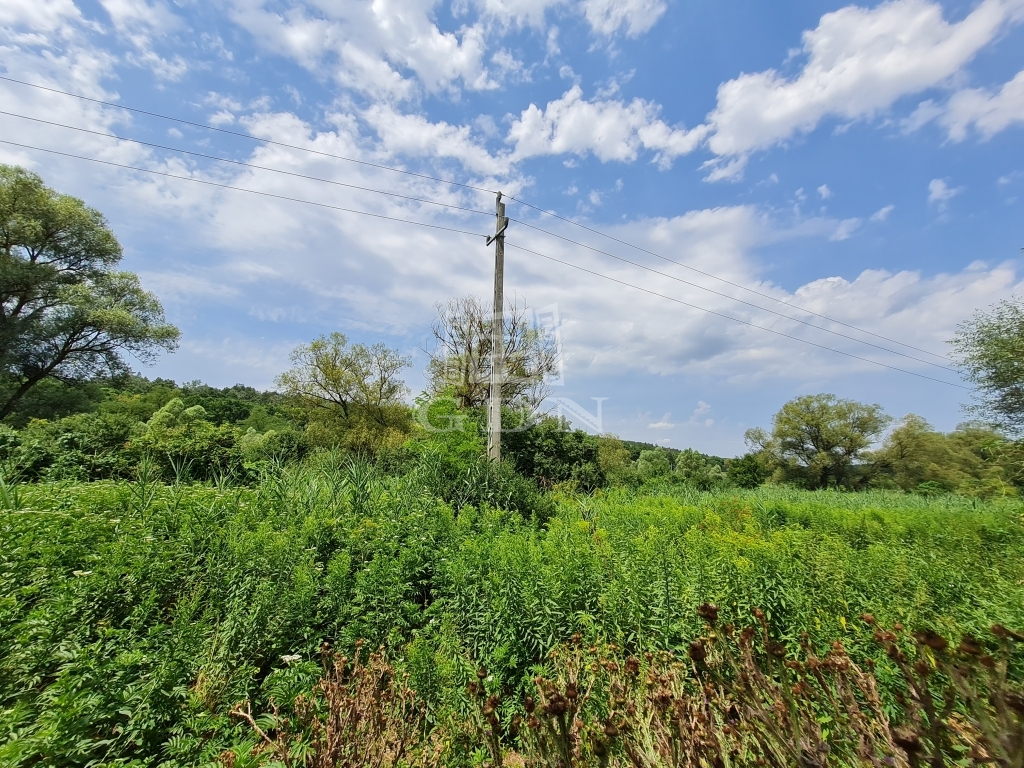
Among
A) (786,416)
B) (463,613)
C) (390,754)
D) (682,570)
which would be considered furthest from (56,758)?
(786,416)

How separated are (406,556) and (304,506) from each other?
1.83 metres

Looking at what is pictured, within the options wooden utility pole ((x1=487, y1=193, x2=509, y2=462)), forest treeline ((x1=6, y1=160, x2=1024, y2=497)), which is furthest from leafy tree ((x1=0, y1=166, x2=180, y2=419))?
wooden utility pole ((x1=487, y1=193, x2=509, y2=462))

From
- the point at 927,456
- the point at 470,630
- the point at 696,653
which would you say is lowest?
the point at 470,630

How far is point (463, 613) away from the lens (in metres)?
3.03

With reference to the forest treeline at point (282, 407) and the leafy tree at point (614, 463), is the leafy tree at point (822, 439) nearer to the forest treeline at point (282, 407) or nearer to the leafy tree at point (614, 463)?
the forest treeline at point (282, 407)

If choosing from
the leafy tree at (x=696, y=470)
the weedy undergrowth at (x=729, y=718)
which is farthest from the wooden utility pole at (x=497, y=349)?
the leafy tree at (x=696, y=470)

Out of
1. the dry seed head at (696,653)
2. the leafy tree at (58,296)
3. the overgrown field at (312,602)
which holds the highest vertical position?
the leafy tree at (58,296)

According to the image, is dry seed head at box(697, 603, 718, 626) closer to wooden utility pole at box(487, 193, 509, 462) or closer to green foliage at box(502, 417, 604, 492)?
wooden utility pole at box(487, 193, 509, 462)

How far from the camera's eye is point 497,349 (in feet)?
31.9

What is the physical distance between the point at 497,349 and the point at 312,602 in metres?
7.13

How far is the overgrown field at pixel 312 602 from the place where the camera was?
6.64 feet

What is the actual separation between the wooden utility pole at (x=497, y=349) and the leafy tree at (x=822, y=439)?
30.5m

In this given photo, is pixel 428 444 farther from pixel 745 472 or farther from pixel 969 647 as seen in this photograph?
pixel 745 472

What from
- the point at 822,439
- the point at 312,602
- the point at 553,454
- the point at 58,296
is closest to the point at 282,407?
the point at 58,296
